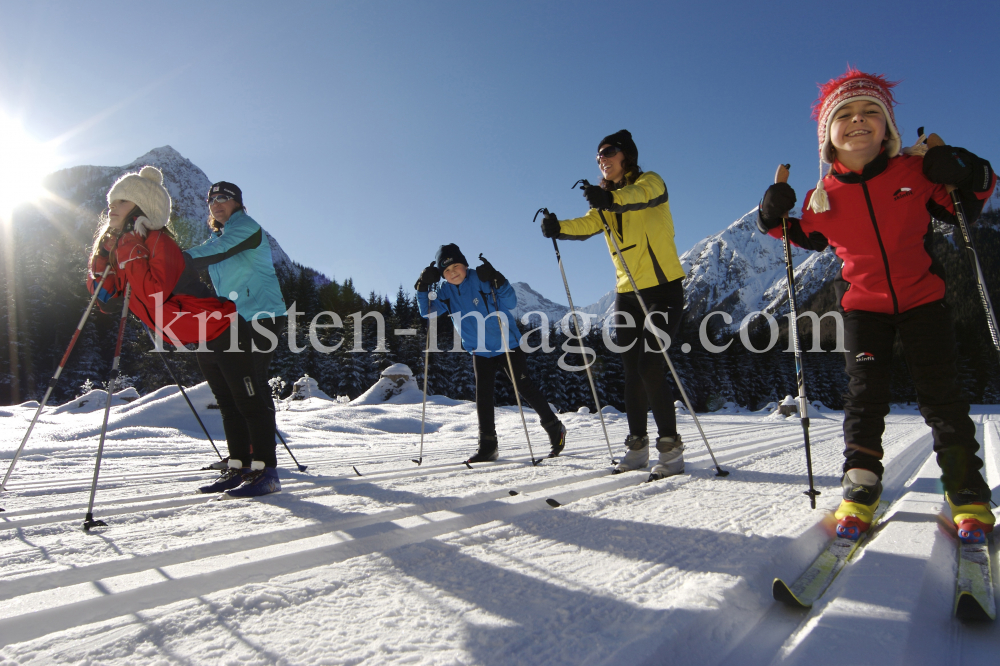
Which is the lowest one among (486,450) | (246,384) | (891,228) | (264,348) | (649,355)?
(486,450)

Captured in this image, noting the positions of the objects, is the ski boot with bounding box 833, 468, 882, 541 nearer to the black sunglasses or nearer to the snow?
the snow

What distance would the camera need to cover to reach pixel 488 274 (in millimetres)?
4180

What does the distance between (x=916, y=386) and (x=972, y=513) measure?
46 centimetres

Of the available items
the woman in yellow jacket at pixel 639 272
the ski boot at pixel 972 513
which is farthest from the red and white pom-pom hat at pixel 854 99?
the ski boot at pixel 972 513

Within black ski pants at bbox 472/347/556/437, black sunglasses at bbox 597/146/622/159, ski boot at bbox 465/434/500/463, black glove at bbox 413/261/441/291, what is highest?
black sunglasses at bbox 597/146/622/159

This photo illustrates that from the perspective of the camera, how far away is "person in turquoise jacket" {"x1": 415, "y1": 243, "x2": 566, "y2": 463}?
4137mm

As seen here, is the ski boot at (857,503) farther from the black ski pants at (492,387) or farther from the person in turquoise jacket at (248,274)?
the person in turquoise jacket at (248,274)

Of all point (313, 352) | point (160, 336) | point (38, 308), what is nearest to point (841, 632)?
point (160, 336)

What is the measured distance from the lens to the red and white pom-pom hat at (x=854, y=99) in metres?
1.95

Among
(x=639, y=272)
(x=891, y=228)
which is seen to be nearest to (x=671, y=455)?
(x=639, y=272)

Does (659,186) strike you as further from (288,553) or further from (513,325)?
(288,553)

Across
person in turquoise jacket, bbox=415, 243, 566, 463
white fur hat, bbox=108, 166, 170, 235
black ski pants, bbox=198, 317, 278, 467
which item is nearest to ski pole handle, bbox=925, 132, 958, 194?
person in turquoise jacket, bbox=415, 243, 566, 463

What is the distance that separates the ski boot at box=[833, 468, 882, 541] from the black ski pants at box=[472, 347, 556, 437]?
Result: 2.59 metres

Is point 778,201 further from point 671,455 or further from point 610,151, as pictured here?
point 671,455
